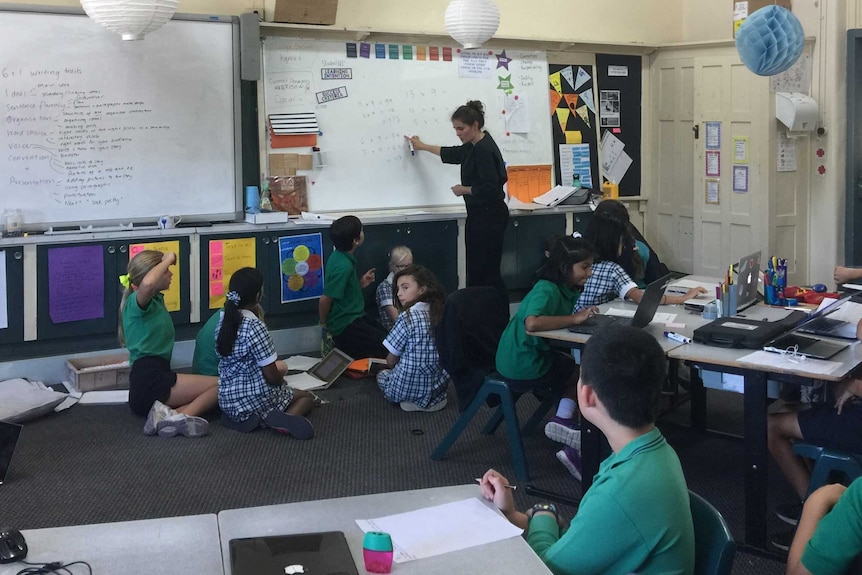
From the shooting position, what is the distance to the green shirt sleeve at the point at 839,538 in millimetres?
2070

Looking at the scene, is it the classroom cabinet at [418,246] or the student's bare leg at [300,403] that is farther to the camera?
the classroom cabinet at [418,246]

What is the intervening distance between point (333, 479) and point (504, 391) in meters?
0.82

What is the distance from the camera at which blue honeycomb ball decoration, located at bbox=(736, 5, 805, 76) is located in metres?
4.48

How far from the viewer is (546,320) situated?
12.9ft

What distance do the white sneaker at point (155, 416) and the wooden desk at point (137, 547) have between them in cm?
274

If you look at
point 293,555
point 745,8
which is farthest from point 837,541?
point 745,8

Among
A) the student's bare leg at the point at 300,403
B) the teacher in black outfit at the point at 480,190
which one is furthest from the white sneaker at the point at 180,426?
the teacher in black outfit at the point at 480,190

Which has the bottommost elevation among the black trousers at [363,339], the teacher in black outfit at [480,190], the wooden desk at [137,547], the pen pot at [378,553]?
the black trousers at [363,339]

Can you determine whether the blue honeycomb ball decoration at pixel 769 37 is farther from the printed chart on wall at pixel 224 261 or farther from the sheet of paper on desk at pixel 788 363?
the printed chart on wall at pixel 224 261

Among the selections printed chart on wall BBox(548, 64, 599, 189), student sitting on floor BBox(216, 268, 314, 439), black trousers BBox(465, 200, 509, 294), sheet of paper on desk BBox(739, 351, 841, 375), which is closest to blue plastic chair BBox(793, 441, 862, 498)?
sheet of paper on desk BBox(739, 351, 841, 375)

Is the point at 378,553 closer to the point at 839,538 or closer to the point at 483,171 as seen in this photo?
the point at 839,538

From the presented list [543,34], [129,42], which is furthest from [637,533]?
[543,34]

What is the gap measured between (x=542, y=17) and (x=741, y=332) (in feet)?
14.4

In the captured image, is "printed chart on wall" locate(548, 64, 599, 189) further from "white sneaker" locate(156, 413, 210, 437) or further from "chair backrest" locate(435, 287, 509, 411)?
"white sneaker" locate(156, 413, 210, 437)
